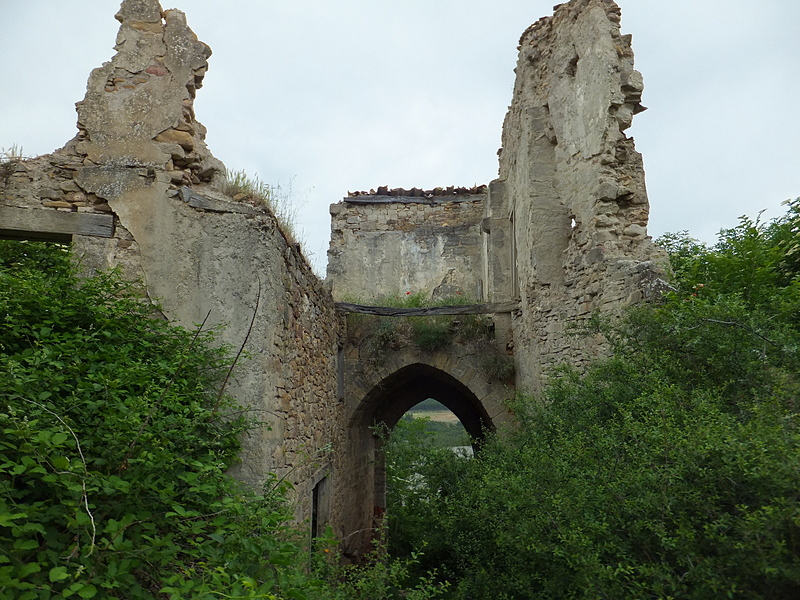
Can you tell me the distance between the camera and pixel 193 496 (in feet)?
9.82

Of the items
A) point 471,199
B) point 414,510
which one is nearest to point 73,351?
point 414,510

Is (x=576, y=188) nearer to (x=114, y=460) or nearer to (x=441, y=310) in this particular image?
(x=441, y=310)

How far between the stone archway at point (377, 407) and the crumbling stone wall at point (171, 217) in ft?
13.2

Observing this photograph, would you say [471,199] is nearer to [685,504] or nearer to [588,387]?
[588,387]

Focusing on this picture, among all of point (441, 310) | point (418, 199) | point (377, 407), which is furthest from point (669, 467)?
point (418, 199)

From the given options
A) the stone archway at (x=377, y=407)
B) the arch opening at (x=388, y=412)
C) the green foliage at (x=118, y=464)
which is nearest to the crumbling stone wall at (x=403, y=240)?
the arch opening at (x=388, y=412)

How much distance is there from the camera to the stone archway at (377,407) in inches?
345

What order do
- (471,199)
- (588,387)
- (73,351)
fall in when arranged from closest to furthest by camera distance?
(73,351)
(588,387)
(471,199)

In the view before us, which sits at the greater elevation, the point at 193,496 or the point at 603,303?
the point at 603,303

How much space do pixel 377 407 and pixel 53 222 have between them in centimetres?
699

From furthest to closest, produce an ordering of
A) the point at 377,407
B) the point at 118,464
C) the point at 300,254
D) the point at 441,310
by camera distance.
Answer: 1. the point at 377,407
2. the point at 441,310
3. the point at 300,254
4. the point at 118,464

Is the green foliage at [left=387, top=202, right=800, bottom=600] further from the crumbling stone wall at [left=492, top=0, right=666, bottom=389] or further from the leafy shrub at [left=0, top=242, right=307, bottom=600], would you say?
the leafy shrub at [left=0, top=242, right=307, bottom=600]

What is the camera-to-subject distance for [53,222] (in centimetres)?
435

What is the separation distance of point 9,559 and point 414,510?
6.15 m
